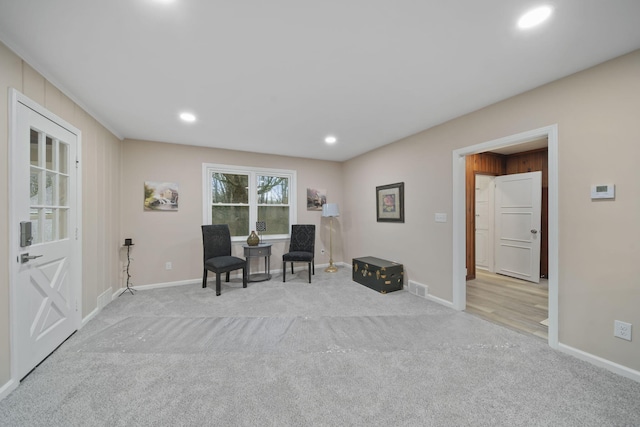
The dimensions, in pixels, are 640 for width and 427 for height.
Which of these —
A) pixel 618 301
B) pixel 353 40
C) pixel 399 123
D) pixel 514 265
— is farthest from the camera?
pixel 514 265

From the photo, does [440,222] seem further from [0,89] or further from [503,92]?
[0,89]

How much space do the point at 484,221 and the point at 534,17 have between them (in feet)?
14.9

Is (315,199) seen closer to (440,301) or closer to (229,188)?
(229,188)

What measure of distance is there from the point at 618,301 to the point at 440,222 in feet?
5.63

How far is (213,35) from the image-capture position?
168 cm

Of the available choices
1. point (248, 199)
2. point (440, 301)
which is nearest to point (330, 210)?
point (248, 199)

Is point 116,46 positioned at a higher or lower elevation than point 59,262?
higher

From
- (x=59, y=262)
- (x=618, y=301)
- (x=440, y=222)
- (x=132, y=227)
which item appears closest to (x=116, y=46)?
(x=59, y=262)

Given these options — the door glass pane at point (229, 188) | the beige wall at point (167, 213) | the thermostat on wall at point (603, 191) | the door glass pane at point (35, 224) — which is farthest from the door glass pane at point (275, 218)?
the thermostat on wall at point (603, 191)

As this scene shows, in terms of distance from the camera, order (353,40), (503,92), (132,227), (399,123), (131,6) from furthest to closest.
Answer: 1. (132,227)
2. (399,123)
3. (503,92)
4. (353,40)
5. (131,6)

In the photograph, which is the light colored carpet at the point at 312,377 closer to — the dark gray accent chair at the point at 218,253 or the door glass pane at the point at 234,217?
the dark gray accent chair at the point at 218,253

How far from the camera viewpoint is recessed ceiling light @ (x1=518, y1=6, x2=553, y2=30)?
1476mm

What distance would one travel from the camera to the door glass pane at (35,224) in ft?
6.46

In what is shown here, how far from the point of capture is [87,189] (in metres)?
2.83
